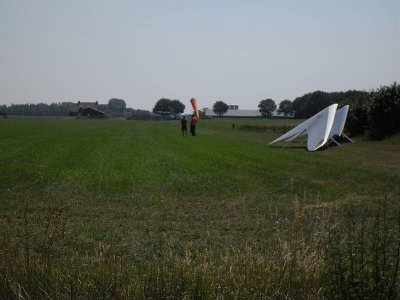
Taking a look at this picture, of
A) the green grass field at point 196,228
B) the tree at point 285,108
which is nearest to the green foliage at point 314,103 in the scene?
the tree at point 285,108

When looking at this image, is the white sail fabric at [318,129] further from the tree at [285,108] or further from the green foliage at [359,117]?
the tree at [285,108]

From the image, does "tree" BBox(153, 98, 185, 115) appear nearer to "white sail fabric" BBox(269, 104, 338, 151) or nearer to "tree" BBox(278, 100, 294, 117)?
"tree" BBox(278, 100, 294, 117)

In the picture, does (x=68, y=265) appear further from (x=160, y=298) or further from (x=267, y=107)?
(x=267, y=107)

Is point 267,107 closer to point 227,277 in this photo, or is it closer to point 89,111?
point 89,111

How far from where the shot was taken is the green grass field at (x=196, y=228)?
5.50 metres

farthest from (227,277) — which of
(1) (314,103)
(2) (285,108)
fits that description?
(2) (285,108)

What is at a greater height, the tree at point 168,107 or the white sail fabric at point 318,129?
the tree at point 168,107

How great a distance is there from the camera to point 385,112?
4050 cm

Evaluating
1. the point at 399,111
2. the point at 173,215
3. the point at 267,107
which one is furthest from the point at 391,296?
the point at 267,107

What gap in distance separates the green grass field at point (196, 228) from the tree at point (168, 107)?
12695 centimetres

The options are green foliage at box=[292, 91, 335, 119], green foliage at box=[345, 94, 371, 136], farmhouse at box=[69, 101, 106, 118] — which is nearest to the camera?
green foliage at box=[345, 94, 371, 136]

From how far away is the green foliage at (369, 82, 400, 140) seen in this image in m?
40.2

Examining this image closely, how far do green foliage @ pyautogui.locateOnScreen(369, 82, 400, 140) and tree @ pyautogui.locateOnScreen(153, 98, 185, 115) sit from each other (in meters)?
110

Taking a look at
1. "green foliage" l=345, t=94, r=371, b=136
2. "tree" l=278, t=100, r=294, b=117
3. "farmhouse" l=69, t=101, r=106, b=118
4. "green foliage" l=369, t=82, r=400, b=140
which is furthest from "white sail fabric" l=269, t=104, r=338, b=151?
"farmhouse" l=69, t=101, r=106, b=118
